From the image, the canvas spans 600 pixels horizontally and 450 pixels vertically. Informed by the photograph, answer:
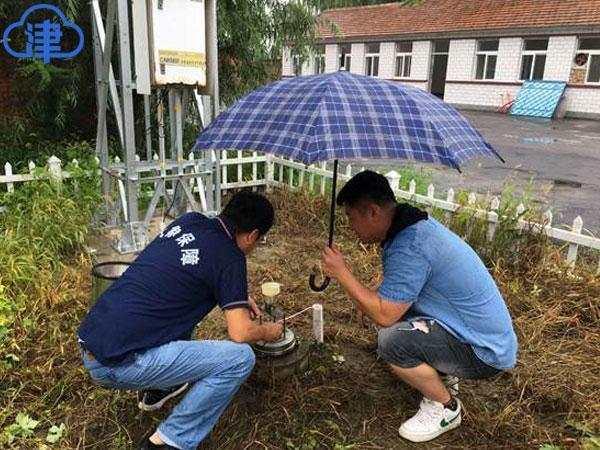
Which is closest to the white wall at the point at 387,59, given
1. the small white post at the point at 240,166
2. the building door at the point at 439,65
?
the building door at the point at 439,65

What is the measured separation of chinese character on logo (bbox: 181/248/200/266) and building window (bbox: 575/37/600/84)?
19731mm

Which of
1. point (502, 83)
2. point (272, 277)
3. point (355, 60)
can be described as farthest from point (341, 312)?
point (355, 60)

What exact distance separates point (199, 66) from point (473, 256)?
10.9ft

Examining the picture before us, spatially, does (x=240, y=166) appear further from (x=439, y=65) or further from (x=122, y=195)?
(x=439, y=65)

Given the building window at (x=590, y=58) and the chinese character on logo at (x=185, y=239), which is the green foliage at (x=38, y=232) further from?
the building window at (x=590, y=58)

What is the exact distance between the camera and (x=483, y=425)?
260cm

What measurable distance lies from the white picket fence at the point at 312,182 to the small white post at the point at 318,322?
1413 millimetres

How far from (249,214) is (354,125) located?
1.88 feet

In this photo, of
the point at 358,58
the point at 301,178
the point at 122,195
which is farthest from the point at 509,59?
the point at 122,195

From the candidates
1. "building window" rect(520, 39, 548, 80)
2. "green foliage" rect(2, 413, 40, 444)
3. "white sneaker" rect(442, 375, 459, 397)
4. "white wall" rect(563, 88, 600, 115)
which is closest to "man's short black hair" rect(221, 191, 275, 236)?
"white sneaker" rect(442, 375, 459, 397)

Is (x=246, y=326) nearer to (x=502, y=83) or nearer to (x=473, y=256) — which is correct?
(x=473, y=256)

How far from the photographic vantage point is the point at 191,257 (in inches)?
83.3

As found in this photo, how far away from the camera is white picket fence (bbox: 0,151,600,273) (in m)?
4.19

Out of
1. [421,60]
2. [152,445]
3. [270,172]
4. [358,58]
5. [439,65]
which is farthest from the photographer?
[358,58]
